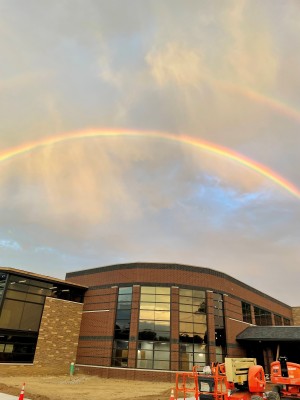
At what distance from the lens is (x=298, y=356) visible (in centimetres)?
3781

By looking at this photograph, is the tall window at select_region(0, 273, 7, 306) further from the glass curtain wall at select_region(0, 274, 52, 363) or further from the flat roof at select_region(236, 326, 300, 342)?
the flat roof at select_region(236, 326, 300, 342)

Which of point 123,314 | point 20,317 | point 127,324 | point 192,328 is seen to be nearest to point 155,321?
point 127,324

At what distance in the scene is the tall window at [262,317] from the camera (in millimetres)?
44219

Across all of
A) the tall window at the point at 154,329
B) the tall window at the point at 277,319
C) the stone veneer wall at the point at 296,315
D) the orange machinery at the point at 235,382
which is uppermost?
the stone veneer wall at the point at 296,315

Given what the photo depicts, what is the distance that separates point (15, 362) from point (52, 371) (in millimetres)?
4253

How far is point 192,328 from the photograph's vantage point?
3222 cm

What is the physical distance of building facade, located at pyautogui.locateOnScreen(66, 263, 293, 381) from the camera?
100 feet

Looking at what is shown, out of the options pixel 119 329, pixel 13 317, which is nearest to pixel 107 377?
pixel 119 329

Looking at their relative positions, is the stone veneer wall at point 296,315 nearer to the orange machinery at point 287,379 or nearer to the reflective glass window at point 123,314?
the reflective glass window at point 123,314

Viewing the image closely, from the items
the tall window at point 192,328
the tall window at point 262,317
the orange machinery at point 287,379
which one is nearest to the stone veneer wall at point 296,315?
the tall window at point 262,317

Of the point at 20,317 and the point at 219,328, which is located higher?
the point at 219,328

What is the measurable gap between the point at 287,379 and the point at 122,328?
762 inches

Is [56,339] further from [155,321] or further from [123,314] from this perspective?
[155,321]

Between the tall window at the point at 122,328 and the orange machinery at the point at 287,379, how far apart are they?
1755cm
